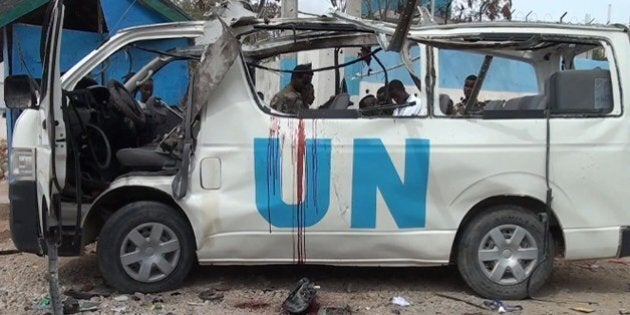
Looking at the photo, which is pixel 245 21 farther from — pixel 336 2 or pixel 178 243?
pixel 336 2

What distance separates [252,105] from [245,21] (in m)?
0.64

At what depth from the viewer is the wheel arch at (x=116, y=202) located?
5125 millimetres

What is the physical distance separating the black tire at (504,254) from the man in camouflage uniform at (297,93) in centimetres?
193

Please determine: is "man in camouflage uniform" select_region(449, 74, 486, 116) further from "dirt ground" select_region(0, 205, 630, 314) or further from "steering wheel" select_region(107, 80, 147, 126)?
"steering wheel" select_region(107, 80, 147, 126)

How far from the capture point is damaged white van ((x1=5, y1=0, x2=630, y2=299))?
5.00 m

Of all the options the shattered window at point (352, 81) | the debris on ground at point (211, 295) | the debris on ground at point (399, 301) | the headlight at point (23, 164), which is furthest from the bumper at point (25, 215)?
the debris on ground at point (399, 301)

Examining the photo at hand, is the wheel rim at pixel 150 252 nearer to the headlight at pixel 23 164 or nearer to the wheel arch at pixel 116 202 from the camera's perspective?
the wheel arch at pixel 116 202

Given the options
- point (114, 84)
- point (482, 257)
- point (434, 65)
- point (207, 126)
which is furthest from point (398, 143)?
point (114, 84)

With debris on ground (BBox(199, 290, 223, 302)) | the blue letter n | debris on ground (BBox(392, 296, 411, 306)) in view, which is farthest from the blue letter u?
debris on ground (BBox(392, 296, 411, 306))

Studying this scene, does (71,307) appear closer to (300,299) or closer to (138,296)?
(138,296)

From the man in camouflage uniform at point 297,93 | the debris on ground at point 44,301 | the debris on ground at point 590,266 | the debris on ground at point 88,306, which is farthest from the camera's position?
the debris on ground at point 590,266

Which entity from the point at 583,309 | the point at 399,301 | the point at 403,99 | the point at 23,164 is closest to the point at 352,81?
the point at 403,99

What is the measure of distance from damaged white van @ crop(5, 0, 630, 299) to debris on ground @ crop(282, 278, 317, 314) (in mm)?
216

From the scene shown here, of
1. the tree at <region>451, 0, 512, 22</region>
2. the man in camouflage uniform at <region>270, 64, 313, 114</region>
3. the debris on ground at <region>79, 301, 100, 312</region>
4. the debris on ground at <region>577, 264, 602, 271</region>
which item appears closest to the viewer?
the debris on ground at <region>79, 301, 100, 312</region>
